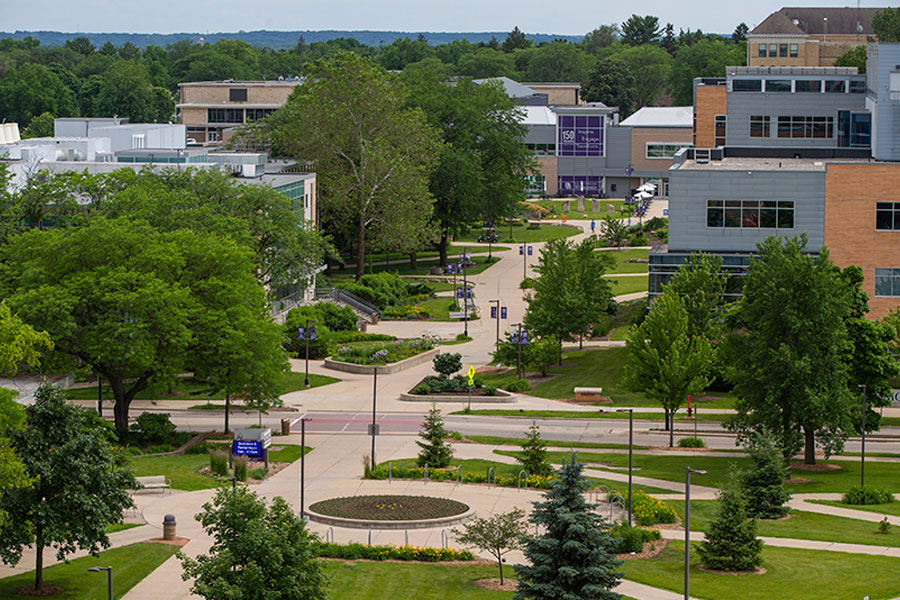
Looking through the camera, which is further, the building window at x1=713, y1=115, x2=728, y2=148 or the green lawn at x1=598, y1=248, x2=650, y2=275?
the green lawn at x1=598, y1=248, x2=650, y2=275

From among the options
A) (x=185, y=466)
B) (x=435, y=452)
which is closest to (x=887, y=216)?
(x=435, y=452)

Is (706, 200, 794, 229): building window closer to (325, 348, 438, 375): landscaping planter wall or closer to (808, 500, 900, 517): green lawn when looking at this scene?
(325, 348, 438, 375): landscaping planter wall

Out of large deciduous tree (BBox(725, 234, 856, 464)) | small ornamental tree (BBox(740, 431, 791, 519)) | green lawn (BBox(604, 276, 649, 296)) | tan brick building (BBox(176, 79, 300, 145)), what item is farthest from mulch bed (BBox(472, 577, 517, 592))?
tan brick building (BBox(176, 79, 300, 145))

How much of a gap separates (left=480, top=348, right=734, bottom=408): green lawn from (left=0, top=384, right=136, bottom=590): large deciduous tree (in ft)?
112

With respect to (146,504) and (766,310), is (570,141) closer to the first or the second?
(766,310)

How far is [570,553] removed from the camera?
127ft

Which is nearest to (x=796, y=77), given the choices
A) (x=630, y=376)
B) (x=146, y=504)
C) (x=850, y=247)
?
(x=850, y=247)

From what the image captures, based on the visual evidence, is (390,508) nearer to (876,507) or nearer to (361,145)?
(876,507)

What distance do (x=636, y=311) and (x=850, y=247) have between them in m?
16.6

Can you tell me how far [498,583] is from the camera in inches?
1763

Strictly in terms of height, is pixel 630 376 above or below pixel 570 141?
below

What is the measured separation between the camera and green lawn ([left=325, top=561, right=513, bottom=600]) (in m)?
43.2

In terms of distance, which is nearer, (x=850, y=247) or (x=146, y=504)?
(x=146, y=504)

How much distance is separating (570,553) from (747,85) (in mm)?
84876
